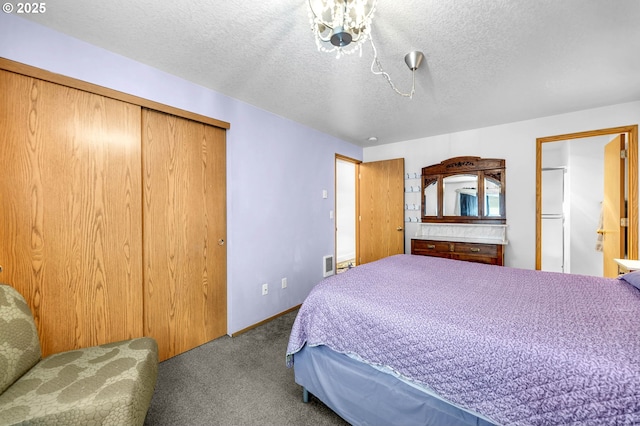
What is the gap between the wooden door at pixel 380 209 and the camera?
3.99 m

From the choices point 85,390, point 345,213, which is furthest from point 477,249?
point 85,390

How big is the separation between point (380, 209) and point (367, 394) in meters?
3.13

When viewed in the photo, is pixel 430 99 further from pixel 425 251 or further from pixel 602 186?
pixel 602 186

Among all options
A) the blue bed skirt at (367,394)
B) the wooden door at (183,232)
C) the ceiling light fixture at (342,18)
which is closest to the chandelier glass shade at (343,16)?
the ceiling light fixture at (342,18)

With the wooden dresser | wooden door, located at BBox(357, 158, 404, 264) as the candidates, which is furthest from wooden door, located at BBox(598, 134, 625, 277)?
wooden door, located at BBox(357, 158, 404, 264)

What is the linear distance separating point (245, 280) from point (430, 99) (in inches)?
104

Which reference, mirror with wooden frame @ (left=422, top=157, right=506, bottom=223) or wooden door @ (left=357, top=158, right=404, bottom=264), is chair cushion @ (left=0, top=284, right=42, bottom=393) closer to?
wooden door @ (left=357, top=158, right=404, bottom=264)

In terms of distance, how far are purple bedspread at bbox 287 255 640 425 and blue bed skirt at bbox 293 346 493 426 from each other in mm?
71

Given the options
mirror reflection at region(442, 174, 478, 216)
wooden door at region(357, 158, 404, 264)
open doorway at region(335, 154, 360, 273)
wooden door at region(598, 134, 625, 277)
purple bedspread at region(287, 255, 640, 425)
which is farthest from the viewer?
open doorway at region(335, 154, 360, 273)

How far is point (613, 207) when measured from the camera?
114 inches

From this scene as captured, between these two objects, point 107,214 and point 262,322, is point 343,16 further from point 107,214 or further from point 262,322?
point 262,322

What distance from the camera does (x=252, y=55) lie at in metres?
1.80

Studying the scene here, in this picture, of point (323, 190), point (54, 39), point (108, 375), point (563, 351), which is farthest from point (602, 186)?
point (54, 39)

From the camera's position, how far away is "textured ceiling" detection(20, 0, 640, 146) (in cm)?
139
